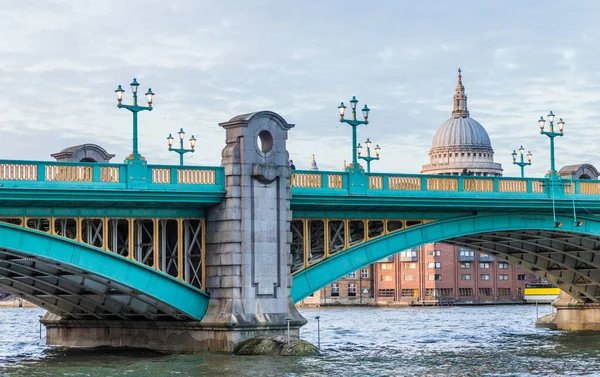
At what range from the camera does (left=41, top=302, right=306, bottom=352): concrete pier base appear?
5206 centimetres

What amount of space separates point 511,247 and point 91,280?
31063mm

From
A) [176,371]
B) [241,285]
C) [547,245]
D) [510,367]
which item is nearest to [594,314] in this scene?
[547,245]

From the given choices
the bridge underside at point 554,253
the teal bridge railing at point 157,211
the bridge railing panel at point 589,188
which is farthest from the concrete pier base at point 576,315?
the teal bridge railing at point 157,211

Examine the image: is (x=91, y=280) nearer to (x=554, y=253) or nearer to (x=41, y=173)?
(x=41, y=173)

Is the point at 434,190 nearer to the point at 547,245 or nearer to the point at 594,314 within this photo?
the point at 547,245

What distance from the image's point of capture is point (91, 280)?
171 feet

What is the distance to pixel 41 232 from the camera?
156 ft

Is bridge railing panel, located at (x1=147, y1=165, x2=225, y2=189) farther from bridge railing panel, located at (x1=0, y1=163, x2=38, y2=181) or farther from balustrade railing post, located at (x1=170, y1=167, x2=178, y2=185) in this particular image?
bridge railing panel, located at (x1=0, y1=163, x2=38, y2=181)

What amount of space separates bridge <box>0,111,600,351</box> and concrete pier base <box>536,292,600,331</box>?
20193mm

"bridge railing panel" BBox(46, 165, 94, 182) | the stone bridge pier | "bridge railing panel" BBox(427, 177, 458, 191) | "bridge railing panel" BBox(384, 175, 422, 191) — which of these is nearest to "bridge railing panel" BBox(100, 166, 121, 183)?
"bridge railing panel" BBox(46, 165, 94, 182)

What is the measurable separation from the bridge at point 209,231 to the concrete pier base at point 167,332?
0.09 meters

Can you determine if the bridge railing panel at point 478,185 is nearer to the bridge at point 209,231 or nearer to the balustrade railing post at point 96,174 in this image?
the bridge at point 209,231

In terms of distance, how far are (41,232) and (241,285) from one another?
9395mm

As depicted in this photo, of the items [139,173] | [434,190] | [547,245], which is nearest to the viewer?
[139,173]
